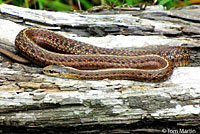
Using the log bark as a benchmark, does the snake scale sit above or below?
above

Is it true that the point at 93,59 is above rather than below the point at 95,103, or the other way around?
above

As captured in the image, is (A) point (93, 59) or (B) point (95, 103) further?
(A) point (93, 59)

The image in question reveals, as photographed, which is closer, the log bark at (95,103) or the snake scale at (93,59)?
the log bark at (95,103)

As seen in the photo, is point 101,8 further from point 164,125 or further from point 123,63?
point 164,125

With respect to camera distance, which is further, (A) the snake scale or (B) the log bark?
(A) the snake scale

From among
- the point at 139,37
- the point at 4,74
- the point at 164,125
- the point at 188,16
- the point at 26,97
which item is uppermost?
the point at 188,16

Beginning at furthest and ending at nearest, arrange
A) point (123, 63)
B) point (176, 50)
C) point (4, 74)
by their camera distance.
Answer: point (176, 50)
point (123, 63)
point (4, 74)

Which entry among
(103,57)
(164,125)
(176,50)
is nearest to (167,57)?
(176,50)

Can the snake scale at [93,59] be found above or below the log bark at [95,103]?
above
